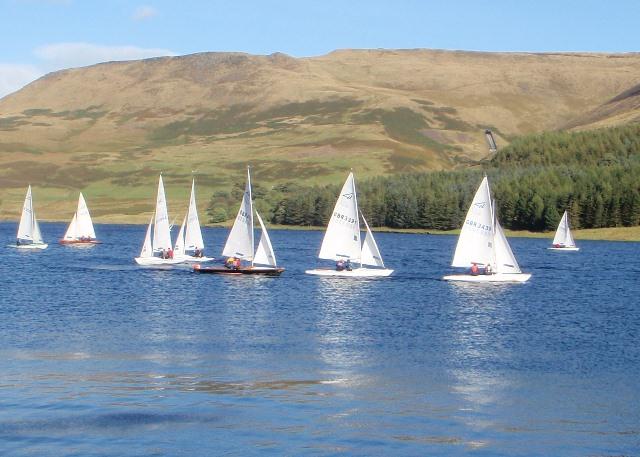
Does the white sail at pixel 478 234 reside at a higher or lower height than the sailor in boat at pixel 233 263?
higher

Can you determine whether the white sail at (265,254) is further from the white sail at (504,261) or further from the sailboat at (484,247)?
the white sail at (504,261)

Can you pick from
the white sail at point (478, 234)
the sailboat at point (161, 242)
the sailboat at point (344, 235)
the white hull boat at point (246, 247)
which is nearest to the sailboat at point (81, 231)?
the sailboat at point (161, 242)

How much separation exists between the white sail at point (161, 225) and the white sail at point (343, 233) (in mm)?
23354

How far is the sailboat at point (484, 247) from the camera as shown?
98.1 metres

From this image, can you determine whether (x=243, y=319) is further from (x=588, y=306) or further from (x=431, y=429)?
(x=431, y=429)

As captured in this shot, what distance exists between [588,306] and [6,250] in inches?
3891

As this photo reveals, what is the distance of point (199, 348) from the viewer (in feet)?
190

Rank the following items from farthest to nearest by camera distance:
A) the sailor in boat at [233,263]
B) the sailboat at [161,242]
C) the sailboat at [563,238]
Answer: the sailboat at [563,238] → the sailboat at [161,242] → the sailor in boat at [233,263]

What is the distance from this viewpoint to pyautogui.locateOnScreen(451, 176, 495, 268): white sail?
98.0 metres

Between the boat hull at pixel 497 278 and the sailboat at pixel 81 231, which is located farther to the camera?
the sailboat at pixel 81 231

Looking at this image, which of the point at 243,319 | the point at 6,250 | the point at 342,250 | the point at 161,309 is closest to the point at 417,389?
the point at 243,319

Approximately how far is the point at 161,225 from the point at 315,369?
70.0m

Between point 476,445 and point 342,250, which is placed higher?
point 342,250

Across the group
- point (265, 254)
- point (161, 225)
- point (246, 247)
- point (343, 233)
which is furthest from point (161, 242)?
point (343, 233)
